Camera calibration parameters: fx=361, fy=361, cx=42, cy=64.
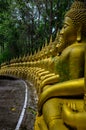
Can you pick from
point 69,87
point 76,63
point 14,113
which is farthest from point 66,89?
point 14,113

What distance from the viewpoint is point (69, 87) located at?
155 inches

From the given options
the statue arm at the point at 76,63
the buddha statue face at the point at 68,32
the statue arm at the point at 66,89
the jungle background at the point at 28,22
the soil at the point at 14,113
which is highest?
the jungle background at the point at 28,22

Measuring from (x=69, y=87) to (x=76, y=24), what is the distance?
3.82ft

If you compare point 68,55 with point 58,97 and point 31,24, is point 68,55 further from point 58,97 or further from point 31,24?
point 31,24

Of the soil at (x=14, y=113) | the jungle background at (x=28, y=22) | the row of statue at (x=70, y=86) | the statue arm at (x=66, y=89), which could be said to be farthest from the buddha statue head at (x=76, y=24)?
the jungle background at (x=28, y=22)

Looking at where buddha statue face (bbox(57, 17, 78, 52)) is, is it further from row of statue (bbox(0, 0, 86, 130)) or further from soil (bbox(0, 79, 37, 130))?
soil (bbox(0, 79, 37, 130))

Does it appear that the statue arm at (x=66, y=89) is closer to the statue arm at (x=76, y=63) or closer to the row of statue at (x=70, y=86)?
the row of statue at (x=70, y=86)

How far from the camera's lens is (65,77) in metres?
4.89

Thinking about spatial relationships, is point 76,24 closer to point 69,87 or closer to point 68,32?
point 68,32

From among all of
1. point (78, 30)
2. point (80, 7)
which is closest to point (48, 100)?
point (78, 30)

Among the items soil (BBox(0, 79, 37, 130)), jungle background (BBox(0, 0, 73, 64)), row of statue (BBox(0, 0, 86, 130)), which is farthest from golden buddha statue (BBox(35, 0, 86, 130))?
jungle background (BBox(0, 0, 73, 64))

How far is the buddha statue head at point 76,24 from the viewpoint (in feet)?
15.6

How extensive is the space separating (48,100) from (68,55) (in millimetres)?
641

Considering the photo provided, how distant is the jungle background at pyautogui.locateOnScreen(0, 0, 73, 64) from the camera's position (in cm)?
2755
